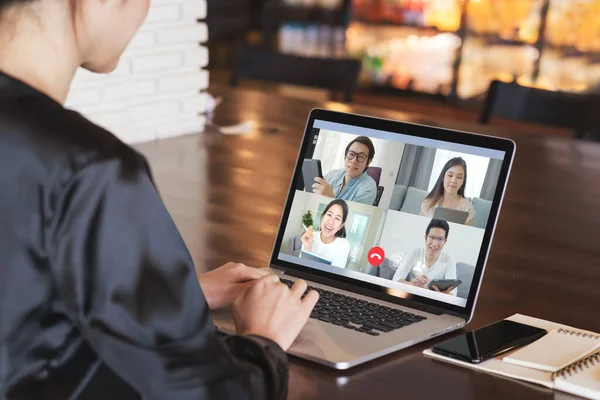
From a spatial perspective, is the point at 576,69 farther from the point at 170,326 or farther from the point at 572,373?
the point at 170,326

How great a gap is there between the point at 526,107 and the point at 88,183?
1.82 metres

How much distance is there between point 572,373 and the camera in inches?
36.4

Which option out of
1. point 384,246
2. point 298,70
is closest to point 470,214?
point 384,246

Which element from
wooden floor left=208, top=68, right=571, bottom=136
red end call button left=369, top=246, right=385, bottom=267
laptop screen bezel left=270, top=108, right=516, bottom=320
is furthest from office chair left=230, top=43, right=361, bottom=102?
wooden floor left=208, top=68, right=571, bottom=136

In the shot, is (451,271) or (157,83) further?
(157,83)

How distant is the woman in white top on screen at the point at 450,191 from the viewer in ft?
3.59

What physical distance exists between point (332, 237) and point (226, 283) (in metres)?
0.17

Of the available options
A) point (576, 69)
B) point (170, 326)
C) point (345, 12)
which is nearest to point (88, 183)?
point (170, 326)

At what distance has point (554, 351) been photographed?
98 cm

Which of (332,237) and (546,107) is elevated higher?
(546,107)

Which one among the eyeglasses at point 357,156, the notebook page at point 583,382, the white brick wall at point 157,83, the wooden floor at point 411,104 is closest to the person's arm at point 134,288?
the notebook page at point 583,382

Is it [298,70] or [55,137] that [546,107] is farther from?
[55,137]

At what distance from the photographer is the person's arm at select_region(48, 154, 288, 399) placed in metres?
0.69

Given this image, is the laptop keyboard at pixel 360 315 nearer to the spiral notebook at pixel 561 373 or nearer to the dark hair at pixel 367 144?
the spiral notebook at pixel 561 373
